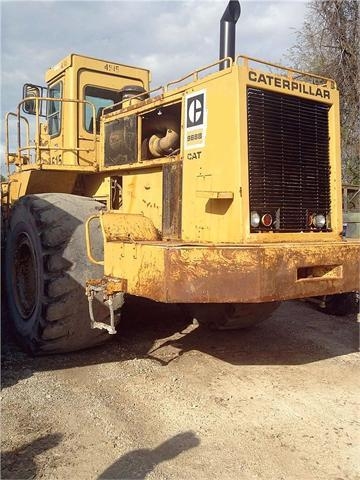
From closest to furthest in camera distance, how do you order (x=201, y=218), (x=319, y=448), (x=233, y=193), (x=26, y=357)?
(x=319, y=448), (x=233, y=193), (x=201, y=218), (x=26, y=357)

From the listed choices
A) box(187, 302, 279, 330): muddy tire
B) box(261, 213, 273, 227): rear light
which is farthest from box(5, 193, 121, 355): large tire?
box(261, 213, 273, 227): rear light

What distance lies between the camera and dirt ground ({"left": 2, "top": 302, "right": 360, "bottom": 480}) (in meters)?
3.08

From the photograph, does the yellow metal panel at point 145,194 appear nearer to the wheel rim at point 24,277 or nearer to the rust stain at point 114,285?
the rust stain at point 114,285

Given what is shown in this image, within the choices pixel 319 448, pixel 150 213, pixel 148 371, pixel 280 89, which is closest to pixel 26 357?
pixel 148 371

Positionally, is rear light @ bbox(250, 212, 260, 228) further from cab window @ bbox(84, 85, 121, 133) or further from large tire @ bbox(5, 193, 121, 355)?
cab window @ bbox(84, 85, 121, 133)

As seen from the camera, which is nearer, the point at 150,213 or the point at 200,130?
the point at 200,130

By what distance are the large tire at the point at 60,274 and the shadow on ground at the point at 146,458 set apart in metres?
1.63

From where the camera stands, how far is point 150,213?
5.16 meters

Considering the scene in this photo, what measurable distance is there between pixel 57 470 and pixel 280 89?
3.50 metres

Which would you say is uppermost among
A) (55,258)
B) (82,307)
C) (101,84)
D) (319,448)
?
(101,84)

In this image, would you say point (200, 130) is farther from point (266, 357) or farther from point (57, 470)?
point (57, 470)

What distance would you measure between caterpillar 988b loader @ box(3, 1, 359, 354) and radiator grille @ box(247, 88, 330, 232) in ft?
0.04

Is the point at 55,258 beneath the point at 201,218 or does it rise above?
beneath

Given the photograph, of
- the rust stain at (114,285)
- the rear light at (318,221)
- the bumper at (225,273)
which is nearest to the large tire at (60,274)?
the rust stain at (114,285)
